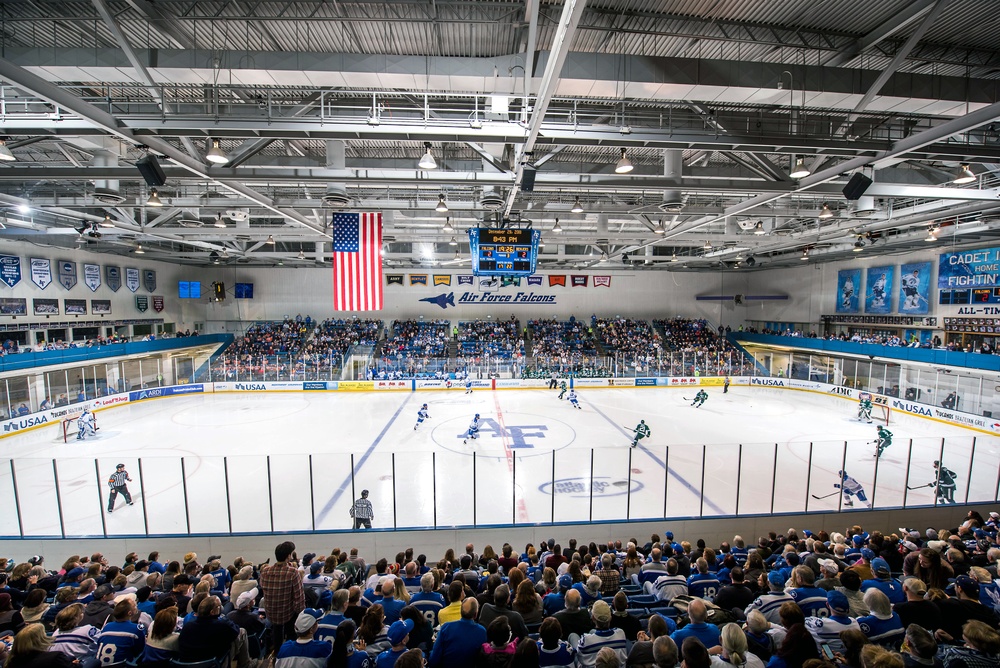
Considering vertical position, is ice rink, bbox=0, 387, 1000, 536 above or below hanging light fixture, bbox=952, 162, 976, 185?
below

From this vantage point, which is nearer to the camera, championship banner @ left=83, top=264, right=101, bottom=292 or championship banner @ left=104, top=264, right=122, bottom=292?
championship banner @ left=83, top=264, right=101, bottom=292

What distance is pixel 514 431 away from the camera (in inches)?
635

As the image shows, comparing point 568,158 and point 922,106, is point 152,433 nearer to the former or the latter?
point 568,158

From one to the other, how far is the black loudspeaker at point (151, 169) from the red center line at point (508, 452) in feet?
31.9

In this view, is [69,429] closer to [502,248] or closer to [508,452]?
[508,452]

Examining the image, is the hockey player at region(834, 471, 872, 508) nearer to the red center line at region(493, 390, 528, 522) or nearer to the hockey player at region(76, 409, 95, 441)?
the red center line at region(493, 390, 528, 522)

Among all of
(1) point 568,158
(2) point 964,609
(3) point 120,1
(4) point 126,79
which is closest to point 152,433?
(4) point 126,79

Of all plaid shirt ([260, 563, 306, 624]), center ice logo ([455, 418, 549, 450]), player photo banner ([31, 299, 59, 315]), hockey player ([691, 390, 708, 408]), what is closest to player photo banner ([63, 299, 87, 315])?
player photo banner ([31, 299, 59, 315])

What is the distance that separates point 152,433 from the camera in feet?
53.0

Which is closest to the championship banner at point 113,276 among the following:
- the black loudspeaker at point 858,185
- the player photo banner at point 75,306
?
the player photo banner at point 75,306

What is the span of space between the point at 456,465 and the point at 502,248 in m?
6.79

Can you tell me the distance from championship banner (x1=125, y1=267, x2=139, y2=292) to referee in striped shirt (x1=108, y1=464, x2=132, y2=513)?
26.7 meters

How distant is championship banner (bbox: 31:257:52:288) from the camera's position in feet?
72.9

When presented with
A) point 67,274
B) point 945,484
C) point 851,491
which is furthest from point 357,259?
point 67,274
